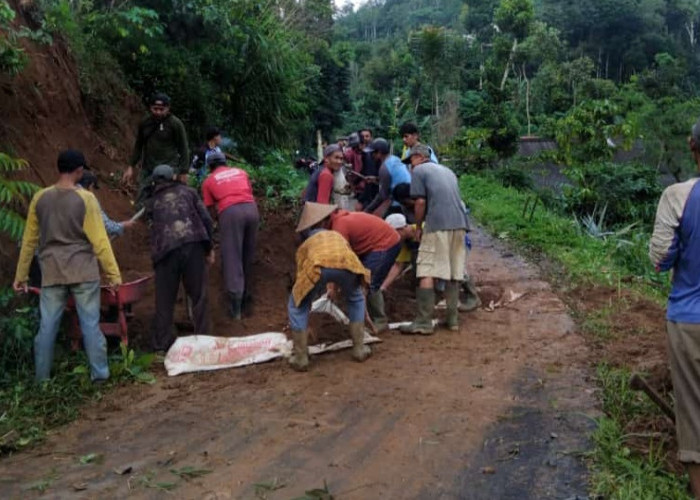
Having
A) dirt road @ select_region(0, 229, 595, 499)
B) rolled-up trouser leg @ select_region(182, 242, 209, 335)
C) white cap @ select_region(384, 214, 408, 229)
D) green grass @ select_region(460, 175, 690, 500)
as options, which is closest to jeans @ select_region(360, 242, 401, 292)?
white cap @ select_region(384, 214, 408, 229)

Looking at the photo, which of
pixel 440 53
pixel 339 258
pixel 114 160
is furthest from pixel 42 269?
pixel 440 53

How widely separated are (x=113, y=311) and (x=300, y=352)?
1.69 meters

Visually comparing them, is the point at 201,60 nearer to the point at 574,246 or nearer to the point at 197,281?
the point at 197,281

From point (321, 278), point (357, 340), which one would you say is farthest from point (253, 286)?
point (321, 278)

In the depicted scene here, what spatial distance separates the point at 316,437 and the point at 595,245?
884 centimetres

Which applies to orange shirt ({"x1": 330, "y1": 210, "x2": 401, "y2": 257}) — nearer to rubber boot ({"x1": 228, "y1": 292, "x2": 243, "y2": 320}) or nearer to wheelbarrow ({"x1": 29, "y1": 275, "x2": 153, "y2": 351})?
rubber boot ({"x1": 228, "y1": 292, "x2": 243, "y2": 320})

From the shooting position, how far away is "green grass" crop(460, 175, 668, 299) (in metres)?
9.49

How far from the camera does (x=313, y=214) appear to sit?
6.01 m

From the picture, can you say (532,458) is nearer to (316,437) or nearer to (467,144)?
(316,437)

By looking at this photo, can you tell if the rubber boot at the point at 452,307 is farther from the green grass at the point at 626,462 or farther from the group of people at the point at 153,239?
the green grass at the point at 626,462

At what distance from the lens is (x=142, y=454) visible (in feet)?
14.0

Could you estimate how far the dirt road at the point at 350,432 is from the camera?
384cm

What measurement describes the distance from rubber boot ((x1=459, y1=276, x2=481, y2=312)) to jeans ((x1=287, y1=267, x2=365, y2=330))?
Result: 200cm

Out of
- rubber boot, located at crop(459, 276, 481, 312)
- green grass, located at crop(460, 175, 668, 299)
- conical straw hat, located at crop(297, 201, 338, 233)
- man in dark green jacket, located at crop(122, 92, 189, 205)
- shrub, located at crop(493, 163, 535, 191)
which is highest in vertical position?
man in dark green jacket, located at crop(122, 92, 189, 205)
